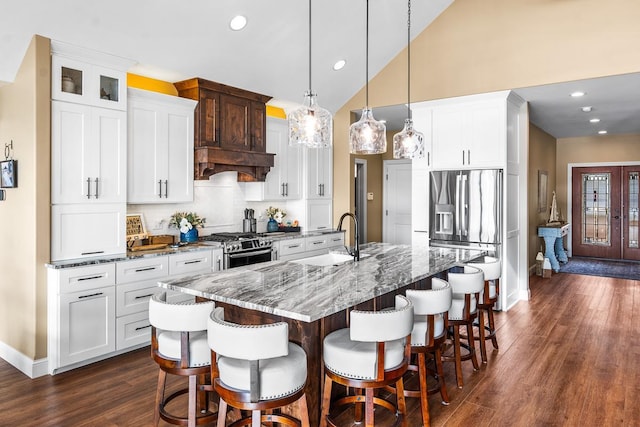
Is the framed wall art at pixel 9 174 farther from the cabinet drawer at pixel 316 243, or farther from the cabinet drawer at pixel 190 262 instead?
the cabinet drawer at pixel 316 243

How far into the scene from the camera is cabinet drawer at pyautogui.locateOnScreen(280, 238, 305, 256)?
218 inches

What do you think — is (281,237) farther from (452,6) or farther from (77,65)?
(452,6)

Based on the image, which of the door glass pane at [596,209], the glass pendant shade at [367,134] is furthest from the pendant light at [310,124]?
the door glass pane at [596,209]

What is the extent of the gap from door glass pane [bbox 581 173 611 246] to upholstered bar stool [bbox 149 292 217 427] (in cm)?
992

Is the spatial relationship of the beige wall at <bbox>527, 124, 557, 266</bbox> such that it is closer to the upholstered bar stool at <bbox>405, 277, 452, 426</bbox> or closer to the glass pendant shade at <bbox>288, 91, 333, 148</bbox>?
the glass pendant shade at <bbox>288, 91, 333, 148</bbox>

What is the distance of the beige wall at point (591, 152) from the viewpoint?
9.16 m

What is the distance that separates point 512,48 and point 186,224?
430 cm

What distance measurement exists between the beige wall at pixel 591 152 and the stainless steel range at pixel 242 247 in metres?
7.77

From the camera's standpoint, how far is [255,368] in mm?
1967

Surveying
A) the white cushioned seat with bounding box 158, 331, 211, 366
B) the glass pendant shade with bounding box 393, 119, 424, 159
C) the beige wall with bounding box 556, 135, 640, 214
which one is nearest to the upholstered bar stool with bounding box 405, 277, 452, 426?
the white cushioned seat with bounding box 158, 331, 211, 366

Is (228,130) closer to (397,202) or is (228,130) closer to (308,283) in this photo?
(308,283)

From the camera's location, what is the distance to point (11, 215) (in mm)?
3795

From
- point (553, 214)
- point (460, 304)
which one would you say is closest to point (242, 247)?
point (460, 304)

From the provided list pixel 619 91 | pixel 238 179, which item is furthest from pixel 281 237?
pixel 619 91
